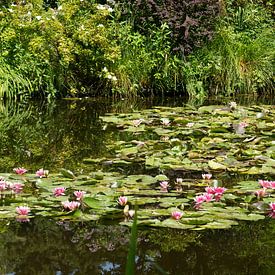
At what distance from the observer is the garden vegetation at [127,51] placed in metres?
7.51

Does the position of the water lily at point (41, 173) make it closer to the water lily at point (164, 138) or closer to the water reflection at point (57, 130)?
the water reflection at point (57, 130)

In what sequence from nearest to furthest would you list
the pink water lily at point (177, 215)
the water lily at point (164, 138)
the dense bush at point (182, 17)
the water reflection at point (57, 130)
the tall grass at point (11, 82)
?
the pink water lily at point (177, 215), the water reflection at point (57, 130), the water lily at point (164, 138), the tall grass at point (11, 82), the dense bush at point (182, 17)

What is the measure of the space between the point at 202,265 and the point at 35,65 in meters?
5.65

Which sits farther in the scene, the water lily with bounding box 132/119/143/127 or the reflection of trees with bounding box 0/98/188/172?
the water lily with bounding box 132/119/143/127

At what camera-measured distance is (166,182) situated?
3170mm

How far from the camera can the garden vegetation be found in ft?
24.6

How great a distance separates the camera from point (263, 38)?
9.22 meters

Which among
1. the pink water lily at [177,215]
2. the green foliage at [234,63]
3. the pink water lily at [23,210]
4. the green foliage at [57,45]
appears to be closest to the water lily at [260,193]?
the pink water lily at [177,215]

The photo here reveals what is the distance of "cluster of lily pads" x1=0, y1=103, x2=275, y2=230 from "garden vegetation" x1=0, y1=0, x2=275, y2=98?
9.16 ft

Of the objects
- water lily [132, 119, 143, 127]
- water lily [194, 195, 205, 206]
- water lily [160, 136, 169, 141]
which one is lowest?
water lily [194, 195, 205, 206]

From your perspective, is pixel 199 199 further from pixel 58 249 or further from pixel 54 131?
pixel 54 131

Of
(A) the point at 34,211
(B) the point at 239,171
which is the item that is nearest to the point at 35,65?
(B) the point at 239,171

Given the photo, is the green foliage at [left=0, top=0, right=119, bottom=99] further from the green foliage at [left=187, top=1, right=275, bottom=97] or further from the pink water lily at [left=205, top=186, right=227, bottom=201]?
the pink water lily at [left=205, top=186, right=227, bottom=201]

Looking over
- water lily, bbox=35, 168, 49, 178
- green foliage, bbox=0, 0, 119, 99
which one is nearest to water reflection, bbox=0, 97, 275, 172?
water lily, bbox=35, 168, 49, 178
